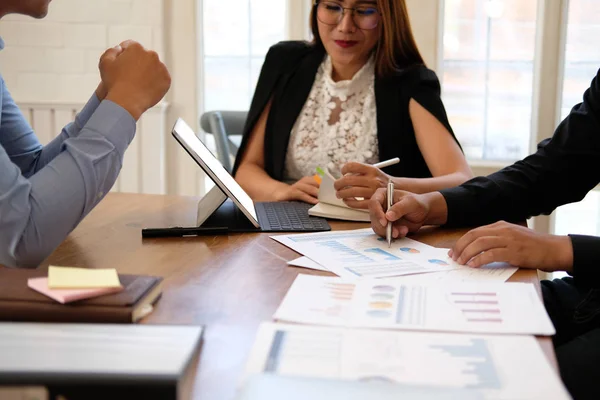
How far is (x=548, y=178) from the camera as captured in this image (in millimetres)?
1596

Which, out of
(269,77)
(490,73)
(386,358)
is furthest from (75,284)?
(490,73)

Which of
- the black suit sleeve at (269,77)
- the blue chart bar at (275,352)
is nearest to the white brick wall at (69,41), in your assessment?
the black suit sleeve at (269,77)

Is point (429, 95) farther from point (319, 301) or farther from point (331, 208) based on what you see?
point (319, 301)

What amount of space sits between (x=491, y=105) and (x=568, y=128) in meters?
1.71

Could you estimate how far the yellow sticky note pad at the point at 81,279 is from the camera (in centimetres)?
86

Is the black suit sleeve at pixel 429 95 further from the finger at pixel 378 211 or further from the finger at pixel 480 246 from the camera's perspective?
the finger at pixel 480 246

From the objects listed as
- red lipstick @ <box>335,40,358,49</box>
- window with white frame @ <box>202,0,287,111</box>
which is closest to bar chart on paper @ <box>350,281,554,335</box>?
red lipstick @ <box>335,40,358,49</box>

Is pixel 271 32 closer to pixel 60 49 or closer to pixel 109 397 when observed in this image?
pixel 60 49

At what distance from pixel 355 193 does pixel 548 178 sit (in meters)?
0.43

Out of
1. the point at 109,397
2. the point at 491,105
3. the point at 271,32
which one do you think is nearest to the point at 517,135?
the point at 491,105

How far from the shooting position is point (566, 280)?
1.48m

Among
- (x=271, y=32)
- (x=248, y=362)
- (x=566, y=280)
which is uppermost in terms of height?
(x=271, y=32)

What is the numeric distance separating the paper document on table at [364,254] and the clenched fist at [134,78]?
1.15 ft

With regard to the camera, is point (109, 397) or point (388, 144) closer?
point (109, 397)
